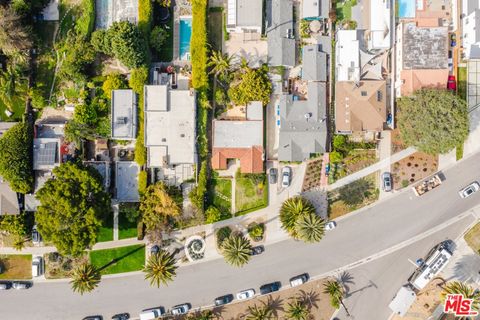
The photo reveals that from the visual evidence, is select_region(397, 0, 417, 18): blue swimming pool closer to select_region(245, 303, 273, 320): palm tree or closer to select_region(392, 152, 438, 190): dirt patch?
select_region(392, 152, 438, 190): dirt patch

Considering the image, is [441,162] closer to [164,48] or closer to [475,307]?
[475,307]

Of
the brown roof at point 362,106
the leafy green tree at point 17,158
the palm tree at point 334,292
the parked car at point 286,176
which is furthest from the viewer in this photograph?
the parked car at point 286,176

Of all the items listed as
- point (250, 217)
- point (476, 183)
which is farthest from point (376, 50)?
point (250, 217)

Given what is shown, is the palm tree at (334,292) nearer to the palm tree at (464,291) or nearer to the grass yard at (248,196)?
the palm tree at (464,291)

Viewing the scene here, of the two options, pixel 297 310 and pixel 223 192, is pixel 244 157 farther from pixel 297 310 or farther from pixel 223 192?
pixel 297 310

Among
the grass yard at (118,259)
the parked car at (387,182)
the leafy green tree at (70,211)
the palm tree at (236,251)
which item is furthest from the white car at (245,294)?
the parked car at (387,182)

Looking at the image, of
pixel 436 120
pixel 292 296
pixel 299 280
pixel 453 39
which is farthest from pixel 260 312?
pixel 453 39
